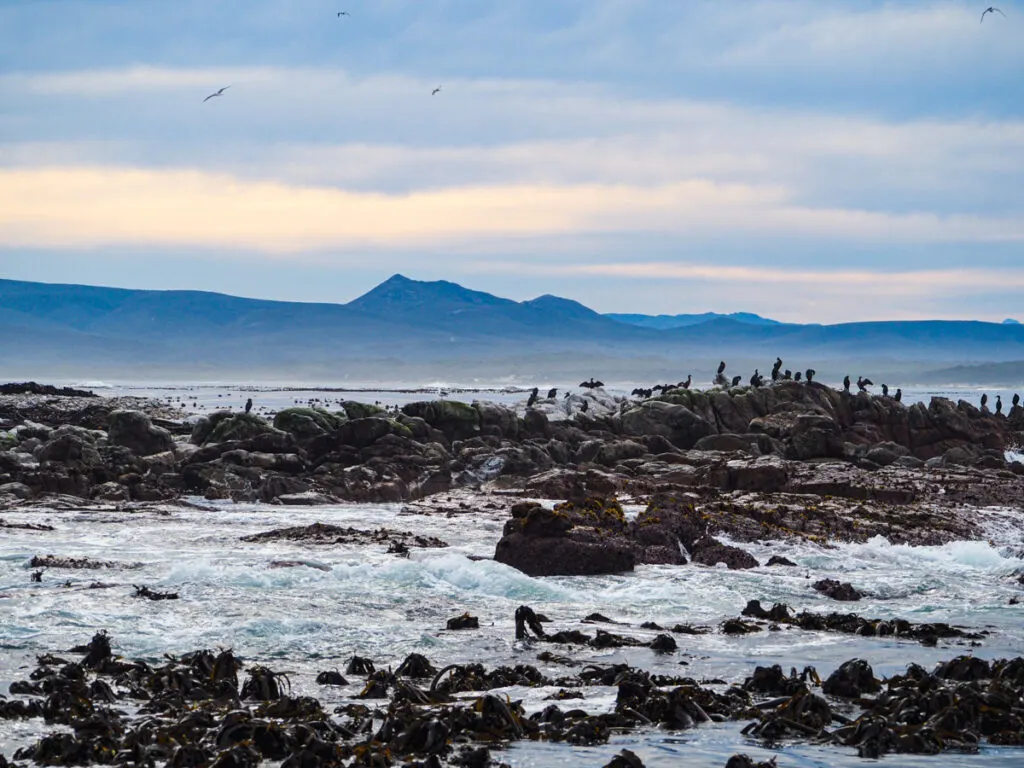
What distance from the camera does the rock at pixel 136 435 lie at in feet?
120

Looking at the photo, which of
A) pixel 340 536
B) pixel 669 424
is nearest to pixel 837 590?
pixel 340 536

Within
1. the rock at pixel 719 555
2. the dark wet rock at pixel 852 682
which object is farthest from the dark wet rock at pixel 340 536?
the dark wet rock at pixel 852 682

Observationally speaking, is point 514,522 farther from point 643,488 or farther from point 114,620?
point 643,488

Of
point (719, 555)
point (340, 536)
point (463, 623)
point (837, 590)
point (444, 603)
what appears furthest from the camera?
point (340, 536)

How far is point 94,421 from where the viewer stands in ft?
165

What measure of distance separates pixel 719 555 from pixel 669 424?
2206 cm

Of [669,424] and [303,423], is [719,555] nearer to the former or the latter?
[303,423]

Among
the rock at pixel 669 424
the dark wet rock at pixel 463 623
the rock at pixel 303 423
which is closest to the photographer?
the dark wet rock at pixel 463 623

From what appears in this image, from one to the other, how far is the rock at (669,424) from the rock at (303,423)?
10939 mm

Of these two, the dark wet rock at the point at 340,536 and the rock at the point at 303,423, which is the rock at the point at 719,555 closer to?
the dark wet rock at the point at 340,536

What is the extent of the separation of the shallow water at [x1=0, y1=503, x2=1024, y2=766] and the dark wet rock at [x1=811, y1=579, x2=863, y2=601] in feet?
0.91

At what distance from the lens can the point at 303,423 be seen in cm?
3784

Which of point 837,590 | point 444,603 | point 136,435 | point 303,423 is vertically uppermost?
point 303,423

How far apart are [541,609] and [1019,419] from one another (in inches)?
1961
